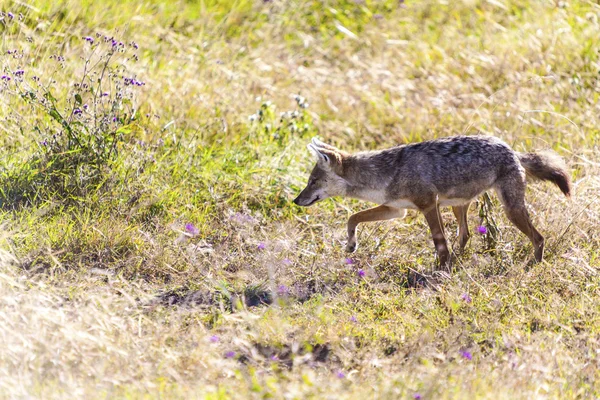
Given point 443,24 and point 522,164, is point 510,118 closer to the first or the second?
point 522,164

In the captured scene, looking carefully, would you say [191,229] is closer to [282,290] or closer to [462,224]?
[282,290]

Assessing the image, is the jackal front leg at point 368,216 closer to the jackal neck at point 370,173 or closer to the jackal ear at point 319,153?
the jackal neck at point 370,173

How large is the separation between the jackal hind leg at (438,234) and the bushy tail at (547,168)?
0.81 metres

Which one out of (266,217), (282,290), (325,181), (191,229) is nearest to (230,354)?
(282,290)

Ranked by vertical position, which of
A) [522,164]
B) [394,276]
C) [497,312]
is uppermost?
[522,164]

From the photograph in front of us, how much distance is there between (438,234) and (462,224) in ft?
1.45

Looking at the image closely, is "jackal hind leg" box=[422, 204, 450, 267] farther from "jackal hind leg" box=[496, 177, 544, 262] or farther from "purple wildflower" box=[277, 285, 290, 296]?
"purple wildflower" box=[277, 285, 290, 296]

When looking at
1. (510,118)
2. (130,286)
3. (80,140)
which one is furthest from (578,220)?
(80,140)

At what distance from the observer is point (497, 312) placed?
5.52m

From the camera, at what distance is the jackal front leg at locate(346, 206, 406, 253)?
6.63 m

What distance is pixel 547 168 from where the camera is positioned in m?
6.53

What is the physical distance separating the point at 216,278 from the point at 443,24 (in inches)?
259

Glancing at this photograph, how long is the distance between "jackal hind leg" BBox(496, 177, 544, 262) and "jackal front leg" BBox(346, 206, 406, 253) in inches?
34.6

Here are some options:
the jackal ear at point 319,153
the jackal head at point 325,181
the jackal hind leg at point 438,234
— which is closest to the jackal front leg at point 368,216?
the jackal head at point 325,181
